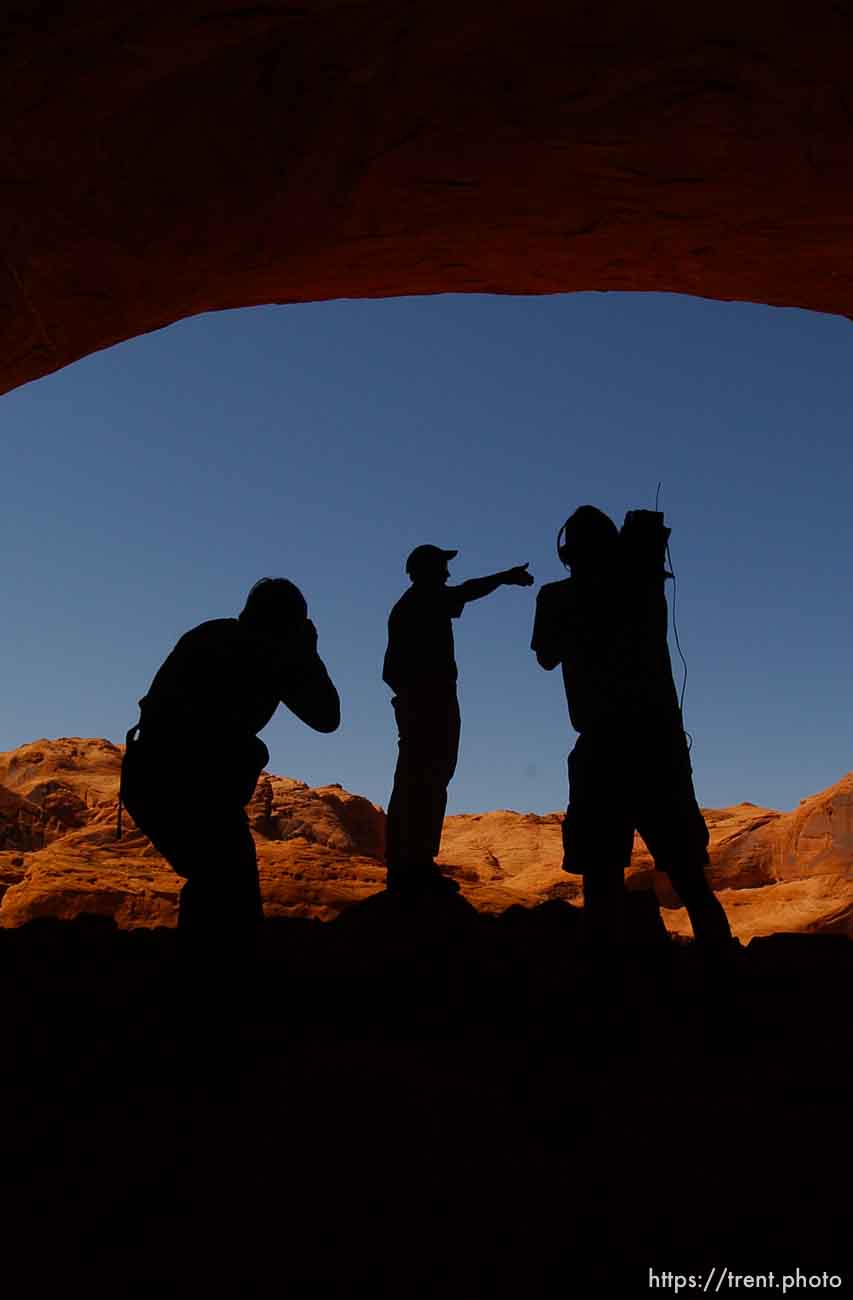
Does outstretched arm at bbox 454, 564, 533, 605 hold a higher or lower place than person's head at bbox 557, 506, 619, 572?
higher

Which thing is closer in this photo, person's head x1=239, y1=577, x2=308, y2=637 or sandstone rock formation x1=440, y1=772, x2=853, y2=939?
person's head x1=239, y1=577, x2=308, y2=637

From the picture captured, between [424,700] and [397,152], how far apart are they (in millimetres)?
3329

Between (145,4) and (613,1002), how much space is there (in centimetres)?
439

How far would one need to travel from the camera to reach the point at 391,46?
391cm

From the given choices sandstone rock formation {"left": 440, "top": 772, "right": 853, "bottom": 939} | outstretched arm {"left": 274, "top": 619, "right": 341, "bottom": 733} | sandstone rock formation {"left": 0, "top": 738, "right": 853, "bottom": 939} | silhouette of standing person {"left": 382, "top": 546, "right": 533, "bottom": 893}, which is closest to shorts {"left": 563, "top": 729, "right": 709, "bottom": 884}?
outstretched arm {"left": 274, "top": 619, "right": 341, "bottom": 733}

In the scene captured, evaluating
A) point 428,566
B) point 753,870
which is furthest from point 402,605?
point 753,870

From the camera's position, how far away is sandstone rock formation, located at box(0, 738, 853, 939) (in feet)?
20.0

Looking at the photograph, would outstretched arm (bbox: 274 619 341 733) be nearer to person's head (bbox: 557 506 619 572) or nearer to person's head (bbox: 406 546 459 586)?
person's head (bbox: 557 506 619 572)

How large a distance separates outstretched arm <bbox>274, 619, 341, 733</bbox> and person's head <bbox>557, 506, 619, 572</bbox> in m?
1.23

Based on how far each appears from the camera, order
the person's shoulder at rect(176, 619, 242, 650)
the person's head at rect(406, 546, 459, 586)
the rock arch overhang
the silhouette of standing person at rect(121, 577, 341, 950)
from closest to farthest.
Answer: the silhouette of standing person at rect(121, 577, 341, 950)
the person's shoulder at rect(176, 619, 242, 650)
the rock arch overhang
the person's head at rect(406, 546, 459, 586)

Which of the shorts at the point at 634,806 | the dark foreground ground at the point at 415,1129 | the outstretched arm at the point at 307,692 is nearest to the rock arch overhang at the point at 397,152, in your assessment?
the outstretched arm at the point at 307,692

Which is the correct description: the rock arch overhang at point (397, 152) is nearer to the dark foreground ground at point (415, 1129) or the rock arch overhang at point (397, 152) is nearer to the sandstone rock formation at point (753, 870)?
the dark foreground ground at point (415, 1129)

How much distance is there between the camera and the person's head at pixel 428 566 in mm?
6039

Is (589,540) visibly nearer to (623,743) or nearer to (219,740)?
(623,743)
